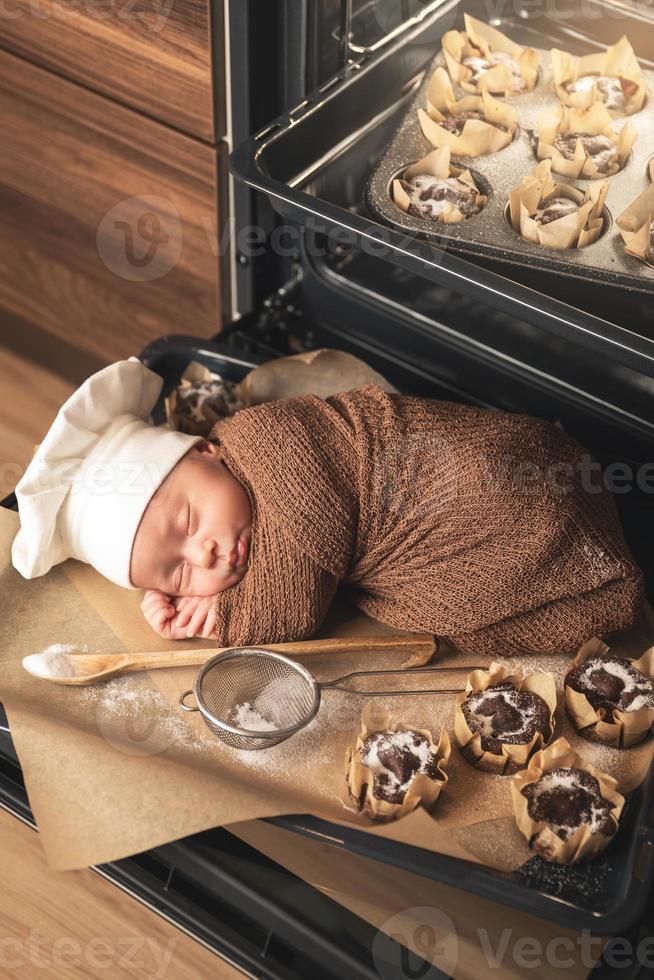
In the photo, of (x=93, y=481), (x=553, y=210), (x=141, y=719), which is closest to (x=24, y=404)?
(x=93, y=481)

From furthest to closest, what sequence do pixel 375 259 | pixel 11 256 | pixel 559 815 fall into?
pixel 11 256 < pixel 375 259 < pixel 559 815

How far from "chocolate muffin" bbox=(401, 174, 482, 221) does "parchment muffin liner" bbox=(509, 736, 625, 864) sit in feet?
1.30

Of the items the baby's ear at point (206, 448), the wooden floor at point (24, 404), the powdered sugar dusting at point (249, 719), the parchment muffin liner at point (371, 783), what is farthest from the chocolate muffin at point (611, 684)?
the wooden floor at point (24, 404)

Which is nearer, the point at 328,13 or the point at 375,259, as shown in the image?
the point at 328,13

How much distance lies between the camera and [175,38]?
94 centimetres

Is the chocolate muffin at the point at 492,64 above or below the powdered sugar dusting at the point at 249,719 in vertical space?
above

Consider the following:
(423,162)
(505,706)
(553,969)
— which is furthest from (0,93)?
(553,969)

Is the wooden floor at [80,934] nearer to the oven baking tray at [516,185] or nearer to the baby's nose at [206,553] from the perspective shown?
the baby's nose at [206,553]

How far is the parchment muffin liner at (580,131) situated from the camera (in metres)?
0.84

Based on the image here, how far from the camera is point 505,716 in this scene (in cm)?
76

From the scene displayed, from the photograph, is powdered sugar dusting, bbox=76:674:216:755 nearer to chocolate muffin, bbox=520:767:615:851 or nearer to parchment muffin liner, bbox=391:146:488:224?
chocolate muffin, bbox=520:767:615:851

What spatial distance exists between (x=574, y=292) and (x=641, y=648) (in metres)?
0.29

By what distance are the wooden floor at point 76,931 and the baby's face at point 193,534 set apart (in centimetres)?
27

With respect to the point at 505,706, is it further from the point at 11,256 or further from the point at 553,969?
the point at 11,256
